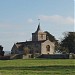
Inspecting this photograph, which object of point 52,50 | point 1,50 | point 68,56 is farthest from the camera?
point 52,50

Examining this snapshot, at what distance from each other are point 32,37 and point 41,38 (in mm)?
5915

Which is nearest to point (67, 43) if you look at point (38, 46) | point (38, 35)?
point (38, 46)

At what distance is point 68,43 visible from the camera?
128m

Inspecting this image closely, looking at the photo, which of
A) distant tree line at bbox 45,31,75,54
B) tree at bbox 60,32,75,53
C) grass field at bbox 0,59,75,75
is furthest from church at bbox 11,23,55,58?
grass field at bbox 0,59,75,75

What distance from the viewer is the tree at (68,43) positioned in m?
126

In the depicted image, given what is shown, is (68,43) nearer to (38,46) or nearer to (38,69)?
(38,46)

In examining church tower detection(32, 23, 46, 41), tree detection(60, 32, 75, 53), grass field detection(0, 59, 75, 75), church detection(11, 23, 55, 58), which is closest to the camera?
grass field detection(0, 59, 75, 75)

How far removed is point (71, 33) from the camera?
428ft

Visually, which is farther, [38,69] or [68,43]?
[68,43]

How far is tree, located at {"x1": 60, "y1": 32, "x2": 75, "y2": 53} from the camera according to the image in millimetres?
125938

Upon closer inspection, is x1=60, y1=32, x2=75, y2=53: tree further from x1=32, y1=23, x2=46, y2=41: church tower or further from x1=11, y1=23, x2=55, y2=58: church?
x1=32, y1=23, x2=46, y2=41: church tower

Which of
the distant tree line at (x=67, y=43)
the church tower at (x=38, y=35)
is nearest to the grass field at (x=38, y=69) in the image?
the distant tree line at (x=67, y=43)

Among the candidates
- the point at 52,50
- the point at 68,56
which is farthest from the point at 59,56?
the point at 52,50

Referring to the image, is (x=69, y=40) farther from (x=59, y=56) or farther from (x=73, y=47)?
(x=59, y=56)
